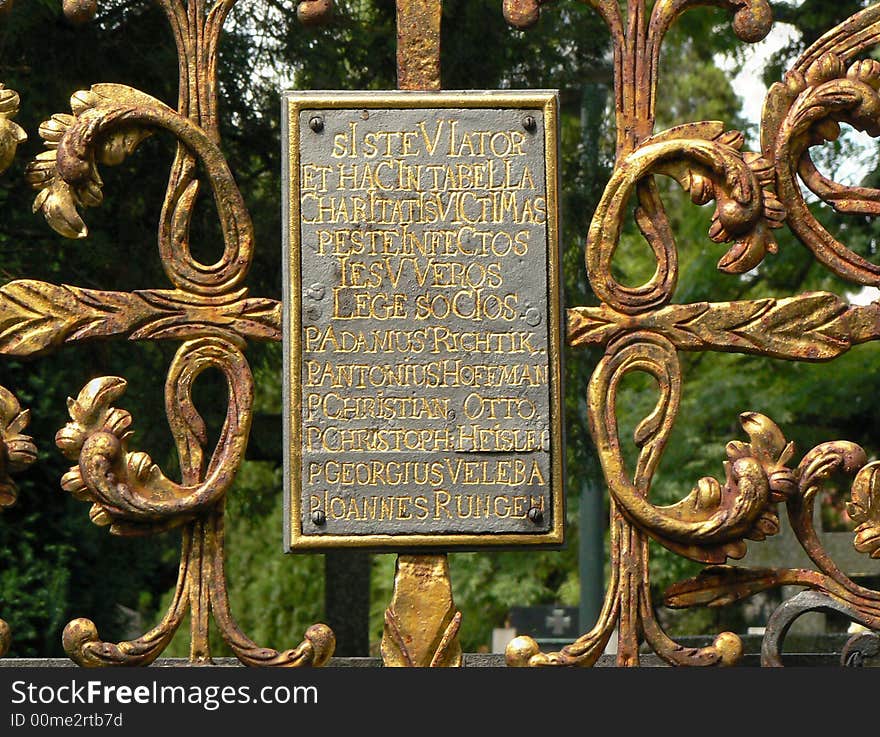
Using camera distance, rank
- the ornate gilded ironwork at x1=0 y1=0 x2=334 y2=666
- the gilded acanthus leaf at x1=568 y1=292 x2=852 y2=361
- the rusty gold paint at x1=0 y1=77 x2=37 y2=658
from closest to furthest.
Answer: the ornate gilded ironwork at x1=0 y1=0 x2=334 y2=666 < the rusty gold paint at x1=0 y1=77 x2=37 y2=658 < the gilded acanthus leaf at x1=568 y1=292 x2=852 y2=361

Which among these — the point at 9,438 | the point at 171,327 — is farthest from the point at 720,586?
the point at 9,438

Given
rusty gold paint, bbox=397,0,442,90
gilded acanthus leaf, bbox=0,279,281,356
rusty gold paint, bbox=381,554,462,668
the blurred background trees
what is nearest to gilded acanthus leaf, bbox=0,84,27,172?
gilded acanthus leaf, bbox=0,279,281,356

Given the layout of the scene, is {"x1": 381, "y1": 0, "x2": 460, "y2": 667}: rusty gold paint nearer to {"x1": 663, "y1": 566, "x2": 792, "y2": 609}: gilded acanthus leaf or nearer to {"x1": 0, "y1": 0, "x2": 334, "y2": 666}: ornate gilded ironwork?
{"x1": 0, "y1": 0, "x2": 334, "y2": 666}: ornate gilded ironwork

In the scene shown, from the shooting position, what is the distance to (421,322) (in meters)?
5.34

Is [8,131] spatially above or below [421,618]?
above

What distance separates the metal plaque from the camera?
527cm

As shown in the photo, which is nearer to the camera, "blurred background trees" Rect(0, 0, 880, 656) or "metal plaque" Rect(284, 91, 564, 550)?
"metal plaque" Rect(284, 91, 564, 550)

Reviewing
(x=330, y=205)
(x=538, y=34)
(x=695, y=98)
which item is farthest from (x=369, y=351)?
(x=695, y=98)

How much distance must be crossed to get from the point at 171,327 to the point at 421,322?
760 millimetres

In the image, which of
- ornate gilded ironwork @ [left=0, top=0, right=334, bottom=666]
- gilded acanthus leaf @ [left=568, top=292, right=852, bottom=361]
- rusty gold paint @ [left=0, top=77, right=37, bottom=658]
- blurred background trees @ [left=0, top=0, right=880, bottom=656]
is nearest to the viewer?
ornate gilded ironwork @ [left=0, top=0, right=334, bottom=666]

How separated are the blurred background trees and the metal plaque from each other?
9.83 feet

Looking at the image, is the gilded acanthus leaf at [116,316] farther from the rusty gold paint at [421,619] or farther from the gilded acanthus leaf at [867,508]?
the gilded acanthus leaf at [867,508]

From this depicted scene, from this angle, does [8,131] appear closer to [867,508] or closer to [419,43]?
[419,43]

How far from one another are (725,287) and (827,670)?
7.43 meters
